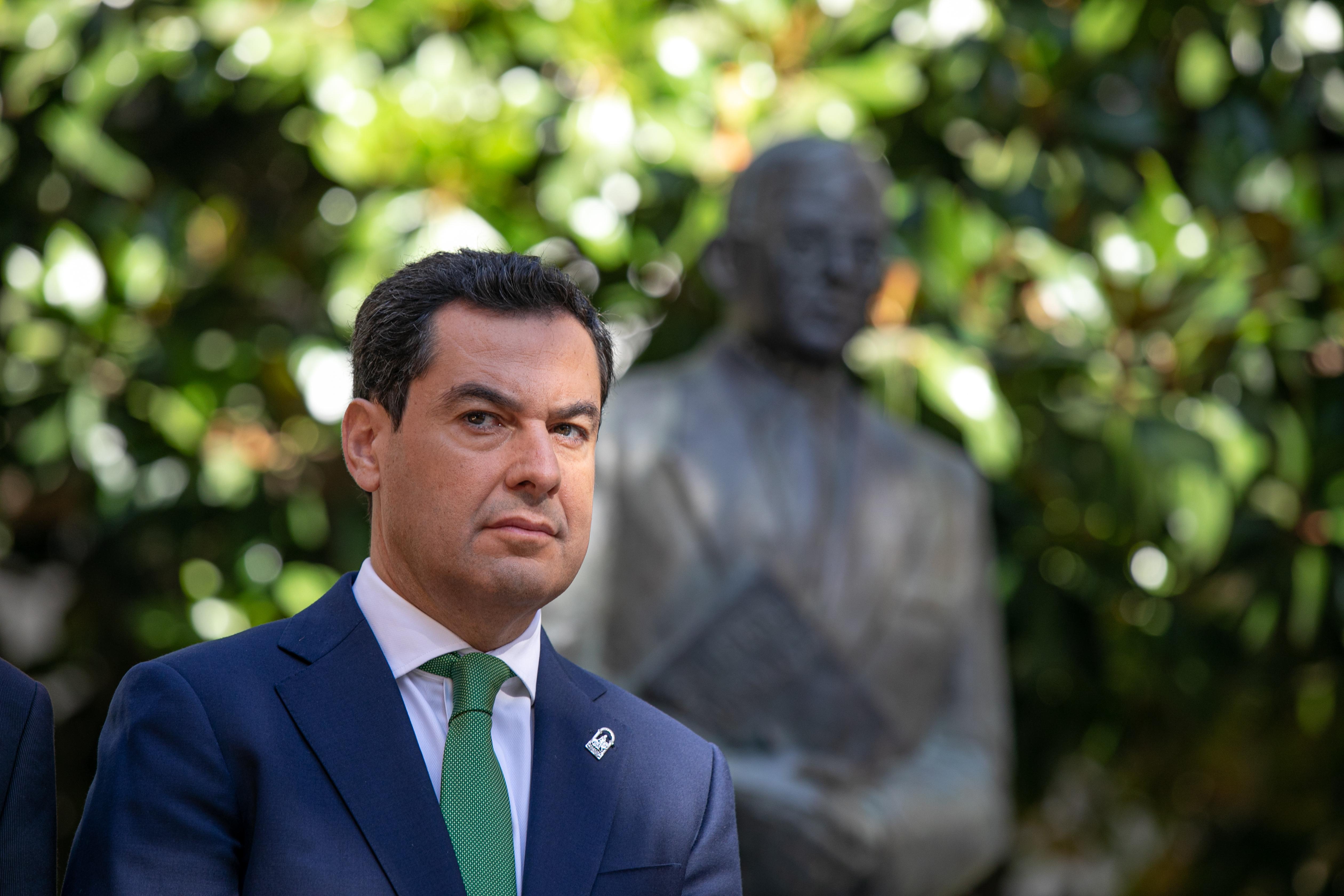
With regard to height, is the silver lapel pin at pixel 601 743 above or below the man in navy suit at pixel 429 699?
below

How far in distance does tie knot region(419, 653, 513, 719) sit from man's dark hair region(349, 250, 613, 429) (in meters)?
0.24

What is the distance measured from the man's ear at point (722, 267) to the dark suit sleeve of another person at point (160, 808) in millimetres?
1949

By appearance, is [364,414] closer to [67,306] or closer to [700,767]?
[700,767]

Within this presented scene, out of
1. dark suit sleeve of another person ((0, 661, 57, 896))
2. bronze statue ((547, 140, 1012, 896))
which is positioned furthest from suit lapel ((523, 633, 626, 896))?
bronze statue ((547, 140, 1012, 896))

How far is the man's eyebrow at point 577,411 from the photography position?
161 centimetres

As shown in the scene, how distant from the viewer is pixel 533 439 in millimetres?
1588

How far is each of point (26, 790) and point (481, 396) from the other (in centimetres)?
59

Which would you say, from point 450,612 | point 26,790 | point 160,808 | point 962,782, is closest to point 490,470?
point 450,612

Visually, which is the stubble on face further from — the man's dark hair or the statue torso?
the statue torso

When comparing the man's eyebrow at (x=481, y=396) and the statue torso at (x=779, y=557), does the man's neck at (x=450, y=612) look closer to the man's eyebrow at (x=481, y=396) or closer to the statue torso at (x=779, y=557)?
the man's eyebrow at (x=481, y=396)

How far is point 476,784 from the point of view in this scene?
1589 mm

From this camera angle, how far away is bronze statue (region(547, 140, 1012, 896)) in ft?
9.96

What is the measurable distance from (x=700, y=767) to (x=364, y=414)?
0.52 m

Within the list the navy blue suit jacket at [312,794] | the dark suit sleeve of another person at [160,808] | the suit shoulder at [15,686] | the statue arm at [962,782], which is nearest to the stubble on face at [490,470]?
the navy blue suit jacket at [312,794]
